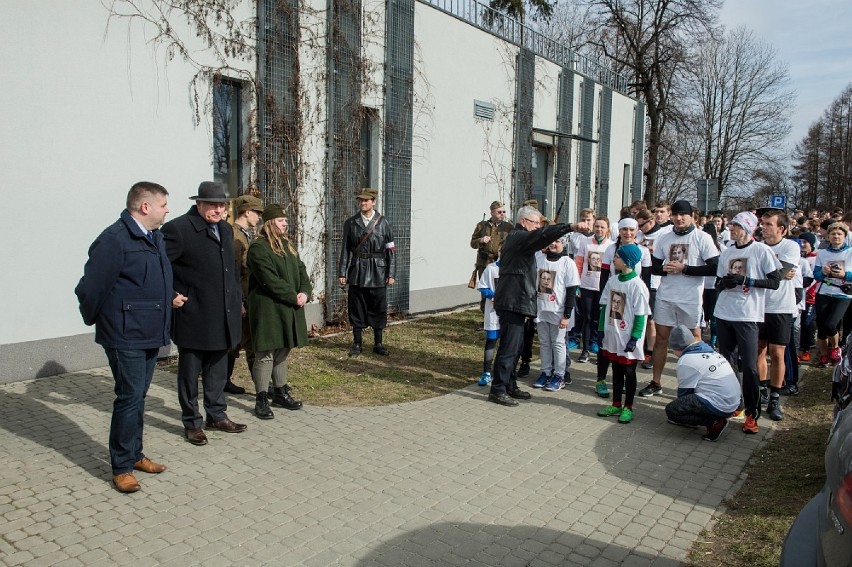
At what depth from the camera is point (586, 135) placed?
20.9 meters

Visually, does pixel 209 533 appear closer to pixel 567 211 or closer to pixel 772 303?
pixel 772 303

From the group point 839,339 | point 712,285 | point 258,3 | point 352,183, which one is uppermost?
point 258,3

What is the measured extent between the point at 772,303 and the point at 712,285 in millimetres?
3030

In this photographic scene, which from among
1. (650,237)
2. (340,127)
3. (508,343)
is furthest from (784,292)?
(340,127)

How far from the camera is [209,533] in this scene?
4.34 meters

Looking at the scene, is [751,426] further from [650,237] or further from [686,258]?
[650,237]

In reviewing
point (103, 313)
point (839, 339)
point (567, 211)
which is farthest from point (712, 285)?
point (567, 211)

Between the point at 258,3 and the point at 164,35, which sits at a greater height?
the point at 258,3

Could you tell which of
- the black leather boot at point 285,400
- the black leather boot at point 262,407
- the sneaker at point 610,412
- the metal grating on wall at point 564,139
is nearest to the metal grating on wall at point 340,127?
the black leather boot at point 285,400

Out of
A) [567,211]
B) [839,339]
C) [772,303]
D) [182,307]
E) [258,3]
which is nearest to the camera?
[182,307]

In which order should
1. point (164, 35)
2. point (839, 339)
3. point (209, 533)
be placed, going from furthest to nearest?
point (839, 339), point (164, 35), point (209, 533)

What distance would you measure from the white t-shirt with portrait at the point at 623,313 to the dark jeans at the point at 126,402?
14.1 feet

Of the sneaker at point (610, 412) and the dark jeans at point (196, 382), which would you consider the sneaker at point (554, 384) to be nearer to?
the sneaker at point (610, 412)

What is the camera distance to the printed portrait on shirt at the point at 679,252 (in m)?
7.82
